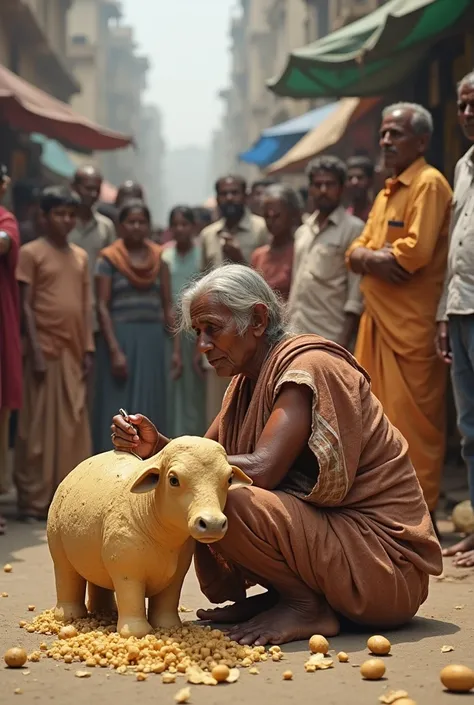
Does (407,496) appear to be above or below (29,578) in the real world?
above

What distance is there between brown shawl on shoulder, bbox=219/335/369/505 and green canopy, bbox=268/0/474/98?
3.91 metres

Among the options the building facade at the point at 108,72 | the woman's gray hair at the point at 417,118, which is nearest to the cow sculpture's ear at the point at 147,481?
the woman's gray hair at the point at 417,118

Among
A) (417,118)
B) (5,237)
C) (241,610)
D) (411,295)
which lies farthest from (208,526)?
(5,237)

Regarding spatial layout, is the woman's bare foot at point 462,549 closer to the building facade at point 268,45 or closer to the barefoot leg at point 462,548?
the barefoot leg at point 462,548

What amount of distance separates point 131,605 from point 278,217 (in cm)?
459

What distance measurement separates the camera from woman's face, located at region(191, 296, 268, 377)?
423cm

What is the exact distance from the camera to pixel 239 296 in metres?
4.23

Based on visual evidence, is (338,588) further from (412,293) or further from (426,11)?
(426,11)

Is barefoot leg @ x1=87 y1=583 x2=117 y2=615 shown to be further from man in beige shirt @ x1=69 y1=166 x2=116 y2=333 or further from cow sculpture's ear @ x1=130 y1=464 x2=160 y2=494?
man in beige shirt @ x1=69 y1=166 x2=116 y2=333

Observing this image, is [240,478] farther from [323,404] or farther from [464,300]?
[464,300]

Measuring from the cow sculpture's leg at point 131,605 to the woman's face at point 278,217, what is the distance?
454 centimetres

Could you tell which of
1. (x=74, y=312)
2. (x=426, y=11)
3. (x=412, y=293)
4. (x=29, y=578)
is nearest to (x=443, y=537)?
(x=412, y=293)

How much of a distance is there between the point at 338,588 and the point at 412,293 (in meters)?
2.60

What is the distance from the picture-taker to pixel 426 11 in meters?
7.67
